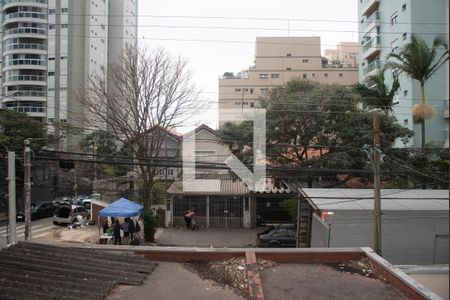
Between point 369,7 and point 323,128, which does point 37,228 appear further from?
point 369,7

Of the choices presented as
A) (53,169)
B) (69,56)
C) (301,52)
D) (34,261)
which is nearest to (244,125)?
(34,261)

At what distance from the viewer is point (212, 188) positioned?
27.0 meters

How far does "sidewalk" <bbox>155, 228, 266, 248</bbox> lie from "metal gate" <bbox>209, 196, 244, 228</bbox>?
35.0 inches

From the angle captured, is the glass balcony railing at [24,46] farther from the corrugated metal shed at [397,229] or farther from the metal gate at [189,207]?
the corrugated metal shed at [397,229]

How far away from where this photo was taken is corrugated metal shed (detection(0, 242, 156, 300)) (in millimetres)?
6242

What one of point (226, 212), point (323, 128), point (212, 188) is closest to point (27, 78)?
point (212, 188)

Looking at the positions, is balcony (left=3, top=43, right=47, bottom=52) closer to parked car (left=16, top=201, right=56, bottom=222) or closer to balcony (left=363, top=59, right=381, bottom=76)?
parked car (left=16, top=201, right=56, bottom=222)

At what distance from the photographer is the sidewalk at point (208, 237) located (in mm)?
20938

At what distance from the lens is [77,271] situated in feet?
23.6

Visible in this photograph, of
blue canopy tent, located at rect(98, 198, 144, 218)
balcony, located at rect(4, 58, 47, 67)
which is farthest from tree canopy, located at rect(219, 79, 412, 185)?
Result: balcony, located at rect(4, 58, 47, 67)

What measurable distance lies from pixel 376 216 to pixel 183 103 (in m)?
12.9

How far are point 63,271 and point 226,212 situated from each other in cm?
1975

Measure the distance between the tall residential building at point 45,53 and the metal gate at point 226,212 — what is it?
2646cm

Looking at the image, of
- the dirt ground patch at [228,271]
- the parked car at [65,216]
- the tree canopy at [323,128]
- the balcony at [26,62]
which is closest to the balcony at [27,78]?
the balcony at [26,62]
